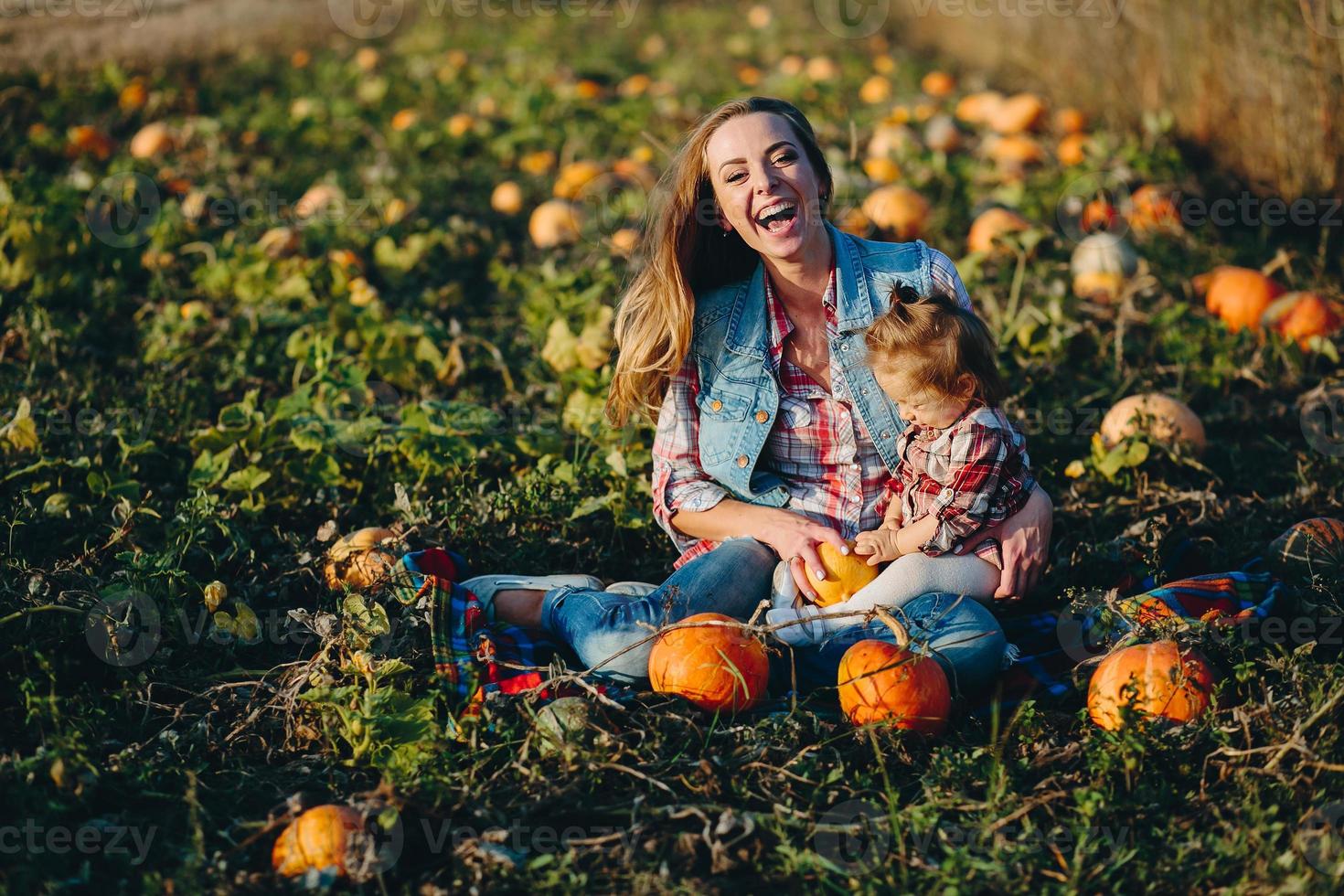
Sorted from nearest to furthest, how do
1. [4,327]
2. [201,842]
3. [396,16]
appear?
[201,842] → [4,327] → [396,16]

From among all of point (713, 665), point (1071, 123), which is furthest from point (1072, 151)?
point (713, 665)

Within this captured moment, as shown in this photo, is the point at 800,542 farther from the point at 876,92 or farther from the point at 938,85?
the point at 938,85

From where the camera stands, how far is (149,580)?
3156mm

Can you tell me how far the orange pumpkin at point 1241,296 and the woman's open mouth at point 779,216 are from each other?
7.36 ft

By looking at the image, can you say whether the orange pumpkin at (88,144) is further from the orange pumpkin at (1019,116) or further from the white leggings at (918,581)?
the white leggings at (918,581)

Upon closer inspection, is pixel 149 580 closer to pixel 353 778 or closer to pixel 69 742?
pixel 69 742

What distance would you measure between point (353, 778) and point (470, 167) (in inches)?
172

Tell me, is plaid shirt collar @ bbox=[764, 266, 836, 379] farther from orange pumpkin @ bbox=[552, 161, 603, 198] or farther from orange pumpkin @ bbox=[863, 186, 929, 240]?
orange pumpkin @ bbox=[552, 161, 603, 198]

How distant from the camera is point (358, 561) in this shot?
10.7ft

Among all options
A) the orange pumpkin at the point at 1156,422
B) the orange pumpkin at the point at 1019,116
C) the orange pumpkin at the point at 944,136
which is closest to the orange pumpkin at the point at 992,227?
the orange pumpkin at the point at 944,136

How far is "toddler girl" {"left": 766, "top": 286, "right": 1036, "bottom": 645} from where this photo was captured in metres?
2.84

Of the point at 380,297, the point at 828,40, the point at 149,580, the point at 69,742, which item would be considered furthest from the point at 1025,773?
the point at 828,40

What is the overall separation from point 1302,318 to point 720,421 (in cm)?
241

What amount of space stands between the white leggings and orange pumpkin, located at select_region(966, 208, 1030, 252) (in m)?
2.34
